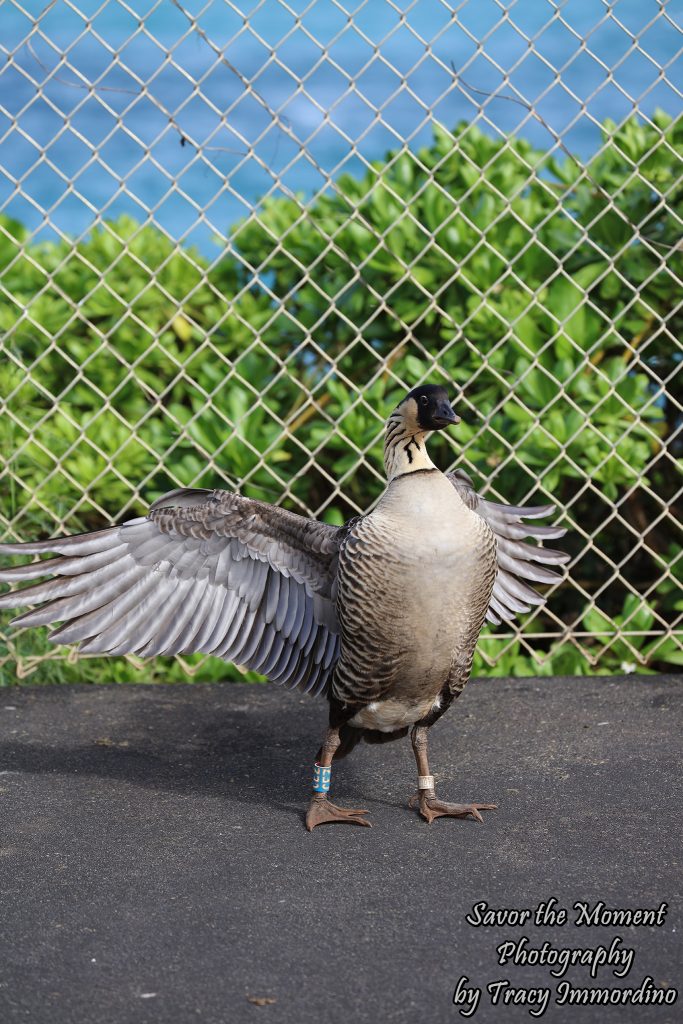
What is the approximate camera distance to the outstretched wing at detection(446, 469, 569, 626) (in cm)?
449

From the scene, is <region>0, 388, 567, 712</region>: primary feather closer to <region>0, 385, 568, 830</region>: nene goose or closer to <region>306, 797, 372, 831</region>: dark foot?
<region>0, 385, 568, 830</region>: nene goose

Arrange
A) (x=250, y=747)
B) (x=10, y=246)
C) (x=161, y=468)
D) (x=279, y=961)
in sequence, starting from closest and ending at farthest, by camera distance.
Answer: (x=279, y=961) < (x=250, y=747) < (x=161, y=468) < (x=10, y=246)

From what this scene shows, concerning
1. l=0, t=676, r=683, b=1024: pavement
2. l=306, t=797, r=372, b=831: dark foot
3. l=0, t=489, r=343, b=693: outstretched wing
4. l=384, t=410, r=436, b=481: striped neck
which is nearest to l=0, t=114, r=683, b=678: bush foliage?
l=0, t=676, r=683, b=1024: pavement

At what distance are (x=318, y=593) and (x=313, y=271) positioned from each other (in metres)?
2.46

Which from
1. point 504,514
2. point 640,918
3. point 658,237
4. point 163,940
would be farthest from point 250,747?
point 658,237

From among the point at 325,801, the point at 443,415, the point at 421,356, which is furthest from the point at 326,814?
the point at 421,356

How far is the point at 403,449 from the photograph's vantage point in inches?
146

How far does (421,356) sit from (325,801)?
2800 millimetres

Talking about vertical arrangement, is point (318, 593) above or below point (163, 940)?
above

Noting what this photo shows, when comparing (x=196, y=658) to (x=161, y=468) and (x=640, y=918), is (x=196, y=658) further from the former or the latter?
(x=640, y=918)

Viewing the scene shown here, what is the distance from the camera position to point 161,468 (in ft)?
17.9

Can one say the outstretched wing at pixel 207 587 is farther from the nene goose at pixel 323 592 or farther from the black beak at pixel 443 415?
the black beak at pixel 443 415

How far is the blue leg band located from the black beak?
111 centimetres

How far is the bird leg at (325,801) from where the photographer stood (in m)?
3.74
